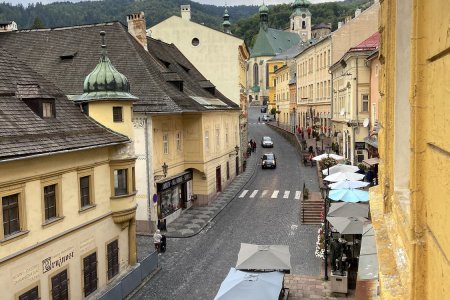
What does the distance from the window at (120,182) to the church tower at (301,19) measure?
11828 cm

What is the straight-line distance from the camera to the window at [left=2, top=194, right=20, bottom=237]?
13.7m

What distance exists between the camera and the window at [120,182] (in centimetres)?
1933

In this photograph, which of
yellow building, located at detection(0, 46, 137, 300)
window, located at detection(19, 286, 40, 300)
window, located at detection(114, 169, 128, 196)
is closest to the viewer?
yellow building, located at detection(0, 46, 137, 300)

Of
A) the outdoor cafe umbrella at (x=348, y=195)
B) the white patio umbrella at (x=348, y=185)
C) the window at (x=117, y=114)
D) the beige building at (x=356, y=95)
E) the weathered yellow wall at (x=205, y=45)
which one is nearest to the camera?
the window at (x=117, y=114)

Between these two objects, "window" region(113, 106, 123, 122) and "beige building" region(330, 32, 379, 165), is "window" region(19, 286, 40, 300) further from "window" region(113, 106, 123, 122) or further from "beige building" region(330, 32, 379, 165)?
"beige building" region(330, 32, 379, 165)

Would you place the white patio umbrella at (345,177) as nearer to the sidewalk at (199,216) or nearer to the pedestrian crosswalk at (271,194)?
the sidewalk at (199,216)

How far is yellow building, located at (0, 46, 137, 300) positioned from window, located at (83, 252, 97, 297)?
4cm

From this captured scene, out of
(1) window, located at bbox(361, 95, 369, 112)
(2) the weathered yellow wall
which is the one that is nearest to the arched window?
(2) the weathered yellow wall

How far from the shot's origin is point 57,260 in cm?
1578

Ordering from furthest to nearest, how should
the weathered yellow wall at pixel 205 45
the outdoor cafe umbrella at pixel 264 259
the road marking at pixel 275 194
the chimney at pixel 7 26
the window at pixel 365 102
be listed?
the weathered yellow wall at pixel 205 45 → the window at pixel 365 102 → the road marking at pixel 275 194 → the chimney at pixel 7 26 → the outdoor cafe umbrella at pixel 264 259

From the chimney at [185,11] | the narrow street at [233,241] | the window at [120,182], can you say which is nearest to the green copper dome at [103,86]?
the window at [120,182]

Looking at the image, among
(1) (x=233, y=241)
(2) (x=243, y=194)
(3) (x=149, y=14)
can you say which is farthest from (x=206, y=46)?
(3) (x=149, y=14)

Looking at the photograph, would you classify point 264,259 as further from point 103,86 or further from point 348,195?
point 103,86

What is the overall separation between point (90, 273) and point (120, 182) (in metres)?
3.74
